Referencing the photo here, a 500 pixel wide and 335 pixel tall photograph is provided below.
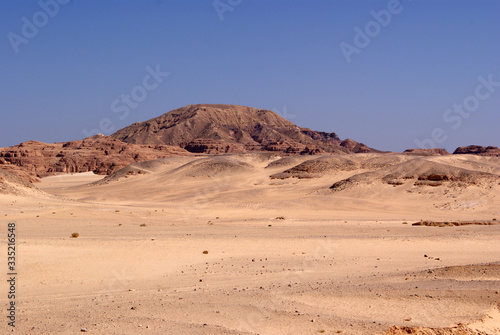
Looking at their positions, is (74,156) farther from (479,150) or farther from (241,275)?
(479,150)

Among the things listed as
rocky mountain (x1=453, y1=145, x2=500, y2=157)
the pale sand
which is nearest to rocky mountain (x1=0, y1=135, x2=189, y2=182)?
the pale sand

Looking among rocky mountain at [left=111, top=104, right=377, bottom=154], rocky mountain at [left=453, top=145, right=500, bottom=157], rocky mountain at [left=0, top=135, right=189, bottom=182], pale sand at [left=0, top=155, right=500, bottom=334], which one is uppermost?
rocky mountain at [left=111, top=104, right=377, bottom=154]

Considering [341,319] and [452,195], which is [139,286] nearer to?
[341,319]

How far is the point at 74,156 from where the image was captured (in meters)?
104

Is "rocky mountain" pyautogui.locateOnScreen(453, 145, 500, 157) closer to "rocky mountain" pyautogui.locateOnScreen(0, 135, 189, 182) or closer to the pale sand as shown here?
"rocky mountain" pyautogui.locateOnScreen(0, 135, 189, 182)

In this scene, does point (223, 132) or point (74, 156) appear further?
point (223, 132)

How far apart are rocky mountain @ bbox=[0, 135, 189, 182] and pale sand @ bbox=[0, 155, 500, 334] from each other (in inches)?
2708

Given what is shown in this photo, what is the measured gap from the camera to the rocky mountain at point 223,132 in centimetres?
14899

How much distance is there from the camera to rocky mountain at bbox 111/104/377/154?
489 feet

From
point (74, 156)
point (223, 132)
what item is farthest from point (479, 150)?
point (74, 156)

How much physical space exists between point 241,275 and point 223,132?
15738 cm

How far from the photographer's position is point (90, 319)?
8.88m

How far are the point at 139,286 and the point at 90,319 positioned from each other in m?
2.97

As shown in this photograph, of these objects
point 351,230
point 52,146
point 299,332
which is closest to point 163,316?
point 299,332
